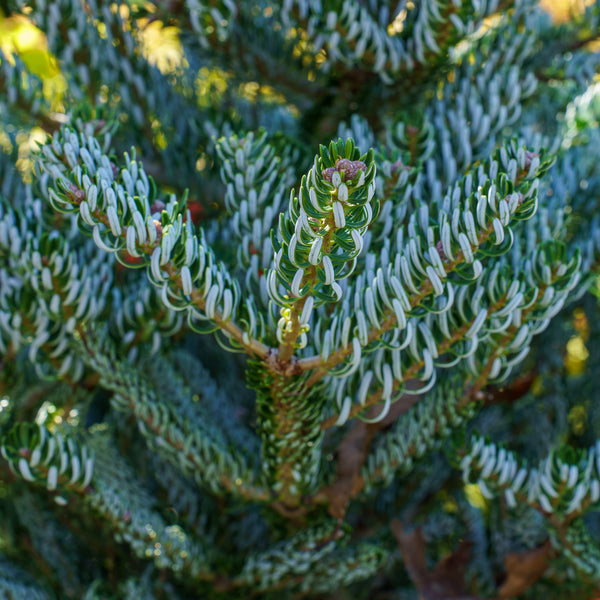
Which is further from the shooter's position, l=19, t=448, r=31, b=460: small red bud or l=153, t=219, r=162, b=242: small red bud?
l=19, t=448, r=31, b=460: small red bud

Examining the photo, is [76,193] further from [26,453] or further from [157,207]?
[26,453]

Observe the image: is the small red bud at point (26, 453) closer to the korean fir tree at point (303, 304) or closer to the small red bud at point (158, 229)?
the korean fir tree at point (303, 304)

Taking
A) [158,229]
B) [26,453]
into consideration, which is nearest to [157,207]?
[158,229]

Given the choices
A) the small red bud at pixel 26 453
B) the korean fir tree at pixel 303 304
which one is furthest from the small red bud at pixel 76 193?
the small red bud at pixel 26 453

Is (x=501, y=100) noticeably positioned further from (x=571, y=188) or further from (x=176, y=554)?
(x=176, y=554)

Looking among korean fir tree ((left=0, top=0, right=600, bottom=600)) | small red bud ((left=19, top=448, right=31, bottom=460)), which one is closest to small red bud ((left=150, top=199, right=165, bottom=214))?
korean fir tree ((left=0, top=0, right=600, bottom=600))

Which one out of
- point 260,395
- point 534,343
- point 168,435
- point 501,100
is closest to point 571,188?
point 501,100

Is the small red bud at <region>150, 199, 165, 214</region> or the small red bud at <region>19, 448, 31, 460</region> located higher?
the small red bud at <region>150, 199, 165, 214</region>

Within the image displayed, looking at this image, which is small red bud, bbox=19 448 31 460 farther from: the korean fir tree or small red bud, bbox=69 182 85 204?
small red bud, bbox=69 182 85 204

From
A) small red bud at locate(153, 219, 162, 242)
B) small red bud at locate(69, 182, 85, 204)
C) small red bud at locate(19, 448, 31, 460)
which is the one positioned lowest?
small red bud at locate(19, 448, 31, 460)
